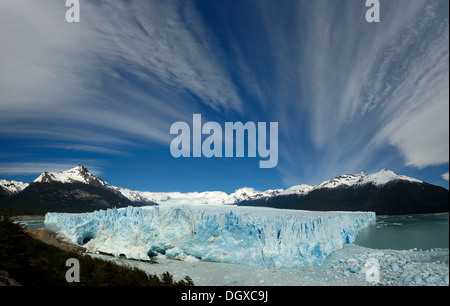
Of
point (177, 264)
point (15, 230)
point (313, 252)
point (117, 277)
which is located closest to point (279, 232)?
point (313, 252)

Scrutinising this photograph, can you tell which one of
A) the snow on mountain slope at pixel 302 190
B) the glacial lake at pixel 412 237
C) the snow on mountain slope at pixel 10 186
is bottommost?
the snow on mountain slope at pixel 302 190

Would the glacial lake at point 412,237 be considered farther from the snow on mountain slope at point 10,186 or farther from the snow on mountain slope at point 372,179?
the snow on mountain slope at point 372,179

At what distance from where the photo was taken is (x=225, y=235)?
15.1m

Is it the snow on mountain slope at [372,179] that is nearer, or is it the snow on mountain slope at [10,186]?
the snow on mountain slope at [10,186]

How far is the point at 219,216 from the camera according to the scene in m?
15.4

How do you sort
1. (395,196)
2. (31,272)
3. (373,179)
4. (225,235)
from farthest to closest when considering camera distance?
(373,179), (395,196), (225,235), (31,272)

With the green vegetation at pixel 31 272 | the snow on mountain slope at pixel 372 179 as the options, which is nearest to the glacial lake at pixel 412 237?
the green vegetation at pixel 31 272

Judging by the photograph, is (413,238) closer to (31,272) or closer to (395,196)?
(31,272)

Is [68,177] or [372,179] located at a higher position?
[68,177]

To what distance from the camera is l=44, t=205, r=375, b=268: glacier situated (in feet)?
43.5

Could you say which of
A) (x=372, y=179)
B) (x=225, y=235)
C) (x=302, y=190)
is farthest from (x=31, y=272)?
(x=302, y=190)

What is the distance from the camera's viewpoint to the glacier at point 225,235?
1326 cm

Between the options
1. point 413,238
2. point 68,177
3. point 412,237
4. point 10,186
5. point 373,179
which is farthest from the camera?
point 373,179
